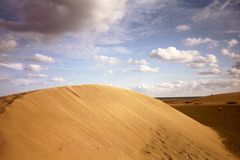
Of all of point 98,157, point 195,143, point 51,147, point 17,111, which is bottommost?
point 195,143

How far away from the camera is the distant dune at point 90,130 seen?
6406 mm

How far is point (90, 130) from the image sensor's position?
8.34 meters

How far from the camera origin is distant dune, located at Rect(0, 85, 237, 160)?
6.41 metres

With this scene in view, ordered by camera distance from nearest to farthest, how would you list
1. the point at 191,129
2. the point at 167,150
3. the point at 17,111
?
1. the point at 17,111
2. the point at 167,150
3. the point at 191,129

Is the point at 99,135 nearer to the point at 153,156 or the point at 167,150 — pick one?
the point at 153,156

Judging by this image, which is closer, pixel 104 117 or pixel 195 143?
pixel 104 117

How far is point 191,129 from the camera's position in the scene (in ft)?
44.0

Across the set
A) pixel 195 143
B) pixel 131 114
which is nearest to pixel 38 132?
pixel 131 114

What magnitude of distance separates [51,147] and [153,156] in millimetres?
3321

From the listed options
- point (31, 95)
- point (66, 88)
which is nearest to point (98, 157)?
point (31, 95)

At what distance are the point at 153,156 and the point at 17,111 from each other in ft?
14.3

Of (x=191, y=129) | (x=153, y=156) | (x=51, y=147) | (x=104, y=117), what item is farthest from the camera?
(x=191, y=129)

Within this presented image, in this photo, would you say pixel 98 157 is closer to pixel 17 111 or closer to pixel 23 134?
pixel 23 134

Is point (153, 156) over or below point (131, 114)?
below
